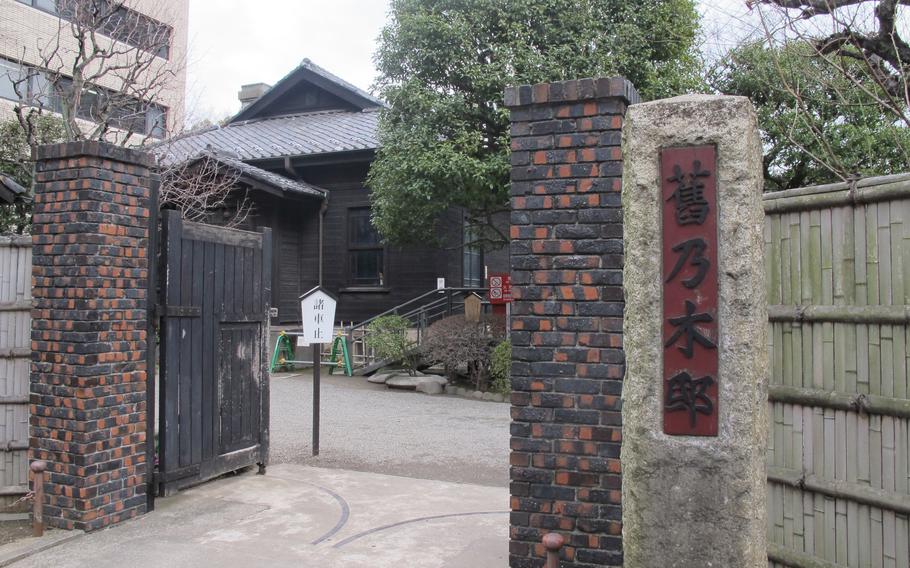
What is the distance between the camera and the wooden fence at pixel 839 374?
369cm

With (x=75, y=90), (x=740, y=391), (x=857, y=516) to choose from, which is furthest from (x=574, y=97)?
(x=75, y=90)

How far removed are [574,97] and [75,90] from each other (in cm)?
837

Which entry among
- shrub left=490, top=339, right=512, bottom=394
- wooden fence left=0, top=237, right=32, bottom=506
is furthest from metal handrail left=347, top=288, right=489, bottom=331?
wooden fence left=0, top=237, right=32, bottom=506

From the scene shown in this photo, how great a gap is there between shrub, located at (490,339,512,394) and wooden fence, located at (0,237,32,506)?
8.66 metres

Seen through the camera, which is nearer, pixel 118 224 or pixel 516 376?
pixel 516 376

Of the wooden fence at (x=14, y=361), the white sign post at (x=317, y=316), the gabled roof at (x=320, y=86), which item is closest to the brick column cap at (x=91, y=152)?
the wooden fence at (x=14, y=361)

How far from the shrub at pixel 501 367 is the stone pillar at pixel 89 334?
8.27 m

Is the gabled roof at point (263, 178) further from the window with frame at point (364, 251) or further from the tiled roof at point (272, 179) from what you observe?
the window with frame at point (364, 251)

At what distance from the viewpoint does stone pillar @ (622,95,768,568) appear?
3.21 metres

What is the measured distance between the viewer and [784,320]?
4.22 m

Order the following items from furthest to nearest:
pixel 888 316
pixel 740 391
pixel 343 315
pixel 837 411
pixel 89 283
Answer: pixel 343 315 → pixel 89 283 → pixel 837 411 → pixel 888 316 → pixel 740 391

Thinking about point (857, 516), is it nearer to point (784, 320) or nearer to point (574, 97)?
point (784, 320)

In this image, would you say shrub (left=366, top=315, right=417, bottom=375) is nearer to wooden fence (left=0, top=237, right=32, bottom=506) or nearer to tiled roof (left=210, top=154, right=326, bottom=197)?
tiled roof (left=210, top=154, right=326, bottom=197)

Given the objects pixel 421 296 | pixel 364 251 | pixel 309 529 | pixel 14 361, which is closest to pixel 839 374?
pixel 309 529
